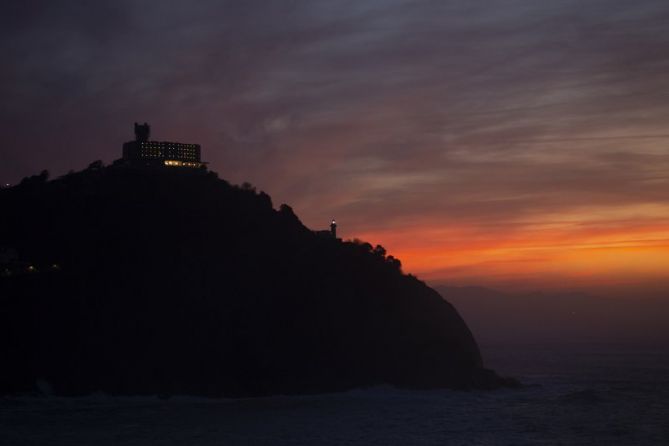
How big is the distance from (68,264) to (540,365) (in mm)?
90294

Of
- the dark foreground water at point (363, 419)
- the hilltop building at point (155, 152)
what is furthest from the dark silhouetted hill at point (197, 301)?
the hilltop building at point (155, 152)

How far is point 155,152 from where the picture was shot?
145 metres

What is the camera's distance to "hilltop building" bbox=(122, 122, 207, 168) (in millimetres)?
143625

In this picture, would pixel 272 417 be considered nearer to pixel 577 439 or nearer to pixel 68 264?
pixel 577 439

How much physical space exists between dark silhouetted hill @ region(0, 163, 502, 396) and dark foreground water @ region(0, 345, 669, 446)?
3.88 m

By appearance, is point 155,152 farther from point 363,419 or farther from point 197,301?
point 363,419

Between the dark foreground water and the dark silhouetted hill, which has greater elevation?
the dark silhouetted hill

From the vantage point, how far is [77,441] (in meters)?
67.4

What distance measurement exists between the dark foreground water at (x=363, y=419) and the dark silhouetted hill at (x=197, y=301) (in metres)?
3.88

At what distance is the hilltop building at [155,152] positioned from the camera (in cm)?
14362

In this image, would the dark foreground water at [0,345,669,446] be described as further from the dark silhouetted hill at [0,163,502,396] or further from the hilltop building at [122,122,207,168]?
the hilltop building at [122,122,207,168]

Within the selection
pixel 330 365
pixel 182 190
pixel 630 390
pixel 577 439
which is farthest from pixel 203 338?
pixel 630 390

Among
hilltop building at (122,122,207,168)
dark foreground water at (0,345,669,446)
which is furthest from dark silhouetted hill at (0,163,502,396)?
hilltop building at (122,122,207,168)

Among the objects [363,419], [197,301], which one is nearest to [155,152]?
[197,301]
